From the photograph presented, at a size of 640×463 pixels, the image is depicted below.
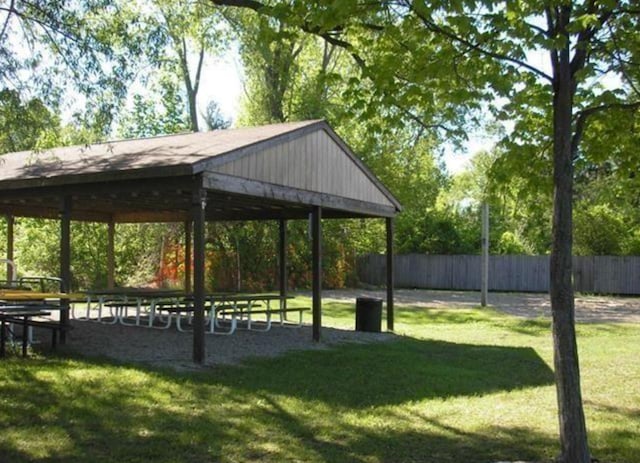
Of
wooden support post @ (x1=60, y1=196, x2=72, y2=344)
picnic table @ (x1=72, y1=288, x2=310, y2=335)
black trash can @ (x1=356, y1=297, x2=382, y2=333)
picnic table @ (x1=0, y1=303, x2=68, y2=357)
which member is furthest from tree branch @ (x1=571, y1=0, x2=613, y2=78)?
black trash can @ (x1=356, y1=297, x2=382, y2=333)

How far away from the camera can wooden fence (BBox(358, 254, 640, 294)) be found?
92.5 feet

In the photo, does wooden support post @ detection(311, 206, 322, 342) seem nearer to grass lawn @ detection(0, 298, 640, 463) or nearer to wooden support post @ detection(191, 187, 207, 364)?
grass lawn @ detection(0, 298, 640, 463)

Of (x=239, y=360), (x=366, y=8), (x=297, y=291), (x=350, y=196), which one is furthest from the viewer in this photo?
(x=297, y=291)

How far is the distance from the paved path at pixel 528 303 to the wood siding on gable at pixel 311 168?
23.4ft

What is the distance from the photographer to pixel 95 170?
10031mm

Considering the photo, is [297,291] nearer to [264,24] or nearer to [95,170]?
[95,170]

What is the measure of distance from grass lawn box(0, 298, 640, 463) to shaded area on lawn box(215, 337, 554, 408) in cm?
2

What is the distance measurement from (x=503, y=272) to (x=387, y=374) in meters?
22.7

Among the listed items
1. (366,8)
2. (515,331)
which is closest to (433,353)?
(515,331)

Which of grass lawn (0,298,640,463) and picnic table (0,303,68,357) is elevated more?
picnic table (0,303,68,357)

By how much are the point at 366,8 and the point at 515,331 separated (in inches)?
435

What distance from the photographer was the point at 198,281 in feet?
30.3

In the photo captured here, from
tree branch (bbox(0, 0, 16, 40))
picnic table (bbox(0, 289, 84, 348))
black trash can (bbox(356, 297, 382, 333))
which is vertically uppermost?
tree branch (bbox(0, 0, 16, 40))

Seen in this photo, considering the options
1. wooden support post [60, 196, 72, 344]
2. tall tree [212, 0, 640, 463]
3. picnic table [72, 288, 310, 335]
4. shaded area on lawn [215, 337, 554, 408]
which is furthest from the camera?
picnic table [72, 288, 310, 335]
